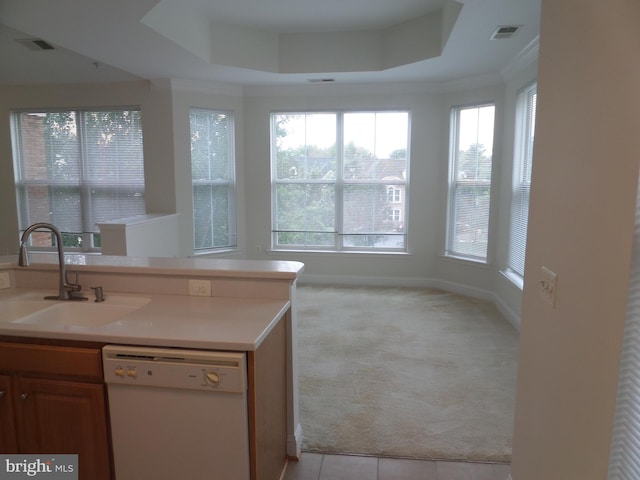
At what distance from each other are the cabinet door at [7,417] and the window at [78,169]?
4.07 m

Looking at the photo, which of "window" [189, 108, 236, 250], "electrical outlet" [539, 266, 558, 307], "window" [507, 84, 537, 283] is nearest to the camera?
"electrical outlet" [539, 266, 558, 307]

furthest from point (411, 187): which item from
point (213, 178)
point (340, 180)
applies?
point (213, 178)

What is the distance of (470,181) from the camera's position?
533 centimetres

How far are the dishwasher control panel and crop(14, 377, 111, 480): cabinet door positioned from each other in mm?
145

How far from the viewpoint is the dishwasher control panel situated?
1599 millimetres

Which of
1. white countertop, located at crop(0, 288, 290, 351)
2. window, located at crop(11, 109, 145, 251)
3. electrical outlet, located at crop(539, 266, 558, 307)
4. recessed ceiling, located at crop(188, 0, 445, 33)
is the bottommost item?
white countertop, located at crop(0, 288, 290, 351)

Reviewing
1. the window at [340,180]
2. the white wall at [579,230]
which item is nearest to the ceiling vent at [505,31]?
the white wall at [579,230]

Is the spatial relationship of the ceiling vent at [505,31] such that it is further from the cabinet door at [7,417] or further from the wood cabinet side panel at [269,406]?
the cabinet door at [7,417]

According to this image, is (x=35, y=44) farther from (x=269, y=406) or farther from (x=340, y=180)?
(x=269, y=406)

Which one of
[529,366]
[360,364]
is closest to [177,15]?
[360,364]

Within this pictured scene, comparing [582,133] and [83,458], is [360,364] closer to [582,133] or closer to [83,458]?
[83,458]

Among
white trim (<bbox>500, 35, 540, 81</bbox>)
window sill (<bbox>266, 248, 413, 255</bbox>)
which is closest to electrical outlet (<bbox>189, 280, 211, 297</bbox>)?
white trim (<bbox>500, 35, 540, 81</bbox>)

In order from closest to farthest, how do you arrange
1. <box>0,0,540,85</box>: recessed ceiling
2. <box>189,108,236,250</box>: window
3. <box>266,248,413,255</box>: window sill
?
1. <box>0,0,540,85</box>: recessed ceiling
2. <box>189,108,236,250</box>: window
3. <box>266,248,413,255</box>: window sill

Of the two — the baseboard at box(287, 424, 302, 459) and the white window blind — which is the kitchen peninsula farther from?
the white window blind
